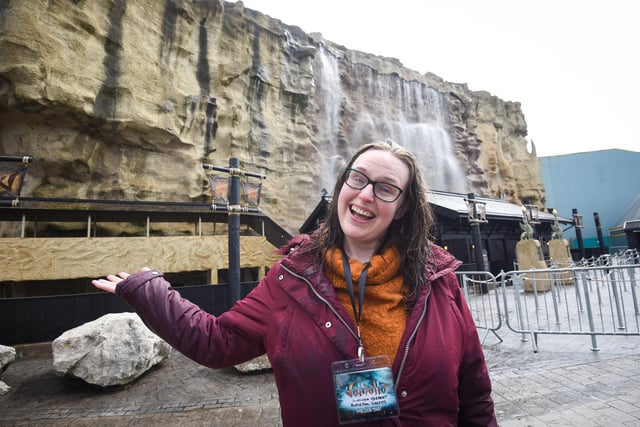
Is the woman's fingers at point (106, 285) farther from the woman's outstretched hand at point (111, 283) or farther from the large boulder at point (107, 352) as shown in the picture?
the large boulder at point (107, 352)

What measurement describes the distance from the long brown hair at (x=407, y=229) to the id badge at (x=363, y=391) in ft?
1.42

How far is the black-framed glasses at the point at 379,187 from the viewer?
1.56 meters

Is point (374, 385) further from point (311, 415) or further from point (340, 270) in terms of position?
point (340, 270)

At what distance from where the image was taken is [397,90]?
29.8 m

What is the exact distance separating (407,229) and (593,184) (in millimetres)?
55741

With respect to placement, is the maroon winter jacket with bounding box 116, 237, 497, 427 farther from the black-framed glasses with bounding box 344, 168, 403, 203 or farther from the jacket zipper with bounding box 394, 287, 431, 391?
the black-framed glasses with bounding box 344, 168, 403, 203

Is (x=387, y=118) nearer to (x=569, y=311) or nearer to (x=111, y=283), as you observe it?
(x=569, y=311)

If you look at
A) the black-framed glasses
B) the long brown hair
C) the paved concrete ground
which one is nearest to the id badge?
the long brown hair

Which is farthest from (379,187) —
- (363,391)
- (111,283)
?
(111,283)

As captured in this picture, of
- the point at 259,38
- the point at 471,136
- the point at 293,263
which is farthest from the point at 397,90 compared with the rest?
the point at 293,263

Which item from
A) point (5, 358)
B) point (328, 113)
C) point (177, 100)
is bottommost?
point (5, 358)

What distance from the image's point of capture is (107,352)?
511 cm

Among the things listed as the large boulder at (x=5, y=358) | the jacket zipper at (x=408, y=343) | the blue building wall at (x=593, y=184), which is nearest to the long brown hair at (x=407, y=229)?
the jacket zipper at (x=408, y=343)

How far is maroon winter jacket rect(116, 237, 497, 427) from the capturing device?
1.29 meters
